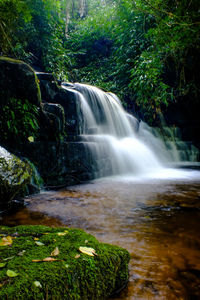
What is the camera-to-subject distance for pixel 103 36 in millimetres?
14516

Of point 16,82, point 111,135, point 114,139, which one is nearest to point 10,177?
point 16,82

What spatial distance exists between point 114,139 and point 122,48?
7216mm

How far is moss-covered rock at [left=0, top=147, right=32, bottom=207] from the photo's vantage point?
2.59m

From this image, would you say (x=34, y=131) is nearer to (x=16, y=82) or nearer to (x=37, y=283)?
(x=16, y=82)

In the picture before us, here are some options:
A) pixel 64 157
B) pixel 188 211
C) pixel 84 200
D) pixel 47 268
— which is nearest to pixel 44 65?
pixel 64 157

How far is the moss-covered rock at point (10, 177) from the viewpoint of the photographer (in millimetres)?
2586

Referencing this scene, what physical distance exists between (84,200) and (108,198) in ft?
1.38

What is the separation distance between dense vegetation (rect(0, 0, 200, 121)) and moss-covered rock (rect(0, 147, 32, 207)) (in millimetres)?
4159

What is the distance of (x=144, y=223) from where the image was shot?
2.18 meters

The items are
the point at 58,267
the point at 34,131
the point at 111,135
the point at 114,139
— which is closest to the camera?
the point at 58,267

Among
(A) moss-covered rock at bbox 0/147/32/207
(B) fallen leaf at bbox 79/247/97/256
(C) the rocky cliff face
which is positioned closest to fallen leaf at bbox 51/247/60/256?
(B) fallen leaf at bbox 79/247/97/256

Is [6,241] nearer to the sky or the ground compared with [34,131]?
nearer to the ground

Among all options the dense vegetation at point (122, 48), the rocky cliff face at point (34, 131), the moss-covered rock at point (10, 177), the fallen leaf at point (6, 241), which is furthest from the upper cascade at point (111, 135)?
the fallen leaf at point (6, 241)

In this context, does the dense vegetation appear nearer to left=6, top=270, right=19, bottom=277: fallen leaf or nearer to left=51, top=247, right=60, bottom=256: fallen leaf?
left=51, top=247, right=60, bottom=256: fallen leaf
